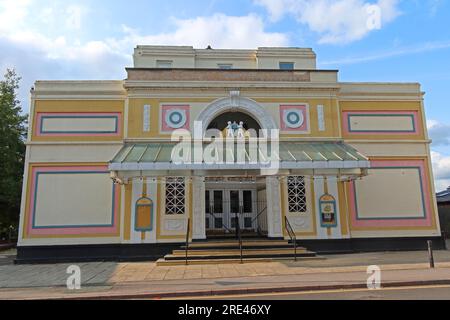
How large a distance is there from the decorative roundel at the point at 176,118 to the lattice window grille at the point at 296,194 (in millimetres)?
5098

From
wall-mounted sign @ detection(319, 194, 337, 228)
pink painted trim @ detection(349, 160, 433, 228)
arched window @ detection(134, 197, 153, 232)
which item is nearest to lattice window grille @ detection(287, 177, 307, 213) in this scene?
wall-mounted sign @ detection(319, 194, 337, 228)

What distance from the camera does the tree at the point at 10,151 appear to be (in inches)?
836

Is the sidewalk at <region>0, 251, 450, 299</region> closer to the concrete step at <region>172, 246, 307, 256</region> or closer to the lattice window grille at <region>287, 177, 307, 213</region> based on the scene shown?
the concrete step at <region>172, 246, 307, 256</region>

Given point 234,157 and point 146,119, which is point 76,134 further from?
point 234,157

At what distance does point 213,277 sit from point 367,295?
13.3 feet

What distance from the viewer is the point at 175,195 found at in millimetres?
14352

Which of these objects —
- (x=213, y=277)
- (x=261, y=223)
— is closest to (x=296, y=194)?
(x=261, y=223)

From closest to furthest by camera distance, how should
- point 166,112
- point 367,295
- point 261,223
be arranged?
1. point 367,295
2. point 166,112
3. point 261,223

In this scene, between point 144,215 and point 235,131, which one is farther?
point 235,131

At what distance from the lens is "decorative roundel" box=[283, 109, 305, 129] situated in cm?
1517

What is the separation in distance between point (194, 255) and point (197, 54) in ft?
37.3
